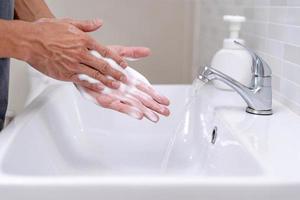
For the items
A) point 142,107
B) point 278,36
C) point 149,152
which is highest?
point 278,36

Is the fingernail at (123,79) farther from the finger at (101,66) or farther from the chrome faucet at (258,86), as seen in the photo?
the chrome faucet at (258,86)

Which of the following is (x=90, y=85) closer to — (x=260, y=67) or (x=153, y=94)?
(x=153, y=94)

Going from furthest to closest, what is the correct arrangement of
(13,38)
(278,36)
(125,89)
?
(278,36) < (125,89) < (13,38)

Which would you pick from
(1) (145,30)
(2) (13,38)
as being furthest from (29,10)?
(1) (145,30)

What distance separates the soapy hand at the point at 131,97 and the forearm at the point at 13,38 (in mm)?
108

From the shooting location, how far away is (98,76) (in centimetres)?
68

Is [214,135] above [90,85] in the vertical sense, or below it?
below

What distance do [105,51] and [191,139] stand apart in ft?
1.07

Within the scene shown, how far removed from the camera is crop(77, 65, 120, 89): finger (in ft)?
2.19

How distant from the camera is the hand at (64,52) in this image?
635mm

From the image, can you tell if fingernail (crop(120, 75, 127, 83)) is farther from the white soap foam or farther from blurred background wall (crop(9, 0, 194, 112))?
blurred background wall (crop(9, 0, 194, 112))

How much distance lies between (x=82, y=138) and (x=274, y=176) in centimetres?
54

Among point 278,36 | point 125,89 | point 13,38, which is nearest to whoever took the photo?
point 13,38

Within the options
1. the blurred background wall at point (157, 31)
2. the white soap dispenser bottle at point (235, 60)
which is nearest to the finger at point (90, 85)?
the white soap dispenser bottle at point (235, 60)
